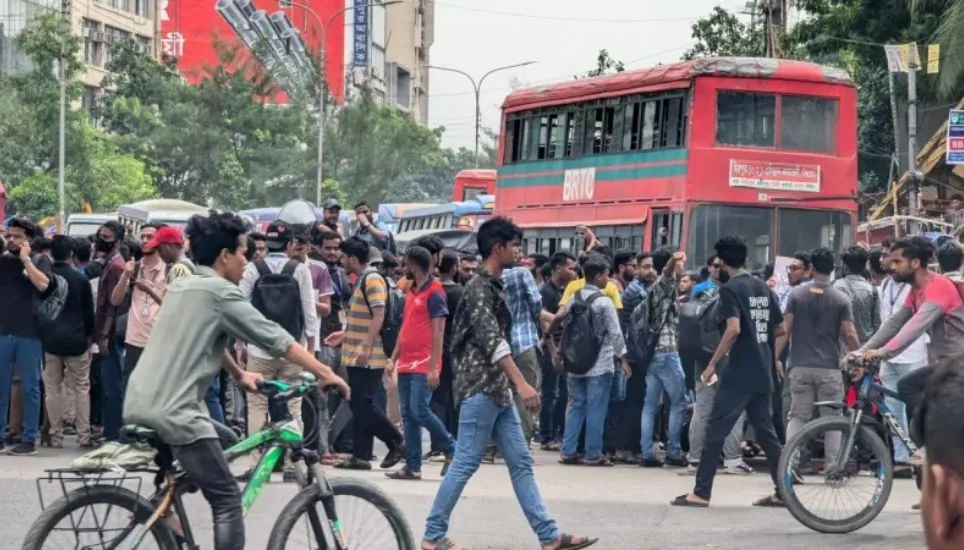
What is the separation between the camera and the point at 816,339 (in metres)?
11.9

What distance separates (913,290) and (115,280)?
6414mm

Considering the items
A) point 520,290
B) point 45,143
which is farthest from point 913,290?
point 45,143

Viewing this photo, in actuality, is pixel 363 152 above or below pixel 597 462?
above

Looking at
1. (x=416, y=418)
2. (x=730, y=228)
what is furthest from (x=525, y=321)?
(x=730, y=228)

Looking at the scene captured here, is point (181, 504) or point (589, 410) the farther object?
point (589, 410)

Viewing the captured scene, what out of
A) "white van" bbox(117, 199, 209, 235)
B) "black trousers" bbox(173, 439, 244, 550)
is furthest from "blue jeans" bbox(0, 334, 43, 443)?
"white van" bbox(117, 199, 209, 235)

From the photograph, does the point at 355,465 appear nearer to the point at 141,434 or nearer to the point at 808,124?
the point at 141,434

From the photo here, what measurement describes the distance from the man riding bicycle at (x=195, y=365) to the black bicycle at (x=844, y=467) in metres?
4.38

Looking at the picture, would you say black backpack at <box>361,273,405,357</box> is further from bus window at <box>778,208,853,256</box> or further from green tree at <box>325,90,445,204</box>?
green tree at <box>325,90,445,204</box>

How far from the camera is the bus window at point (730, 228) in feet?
73.6

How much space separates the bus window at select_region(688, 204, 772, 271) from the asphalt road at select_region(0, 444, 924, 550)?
9197 millimetres

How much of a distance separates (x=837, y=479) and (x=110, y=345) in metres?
6.43

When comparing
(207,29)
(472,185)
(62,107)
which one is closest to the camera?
(472,185)

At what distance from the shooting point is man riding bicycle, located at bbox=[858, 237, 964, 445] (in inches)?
404
